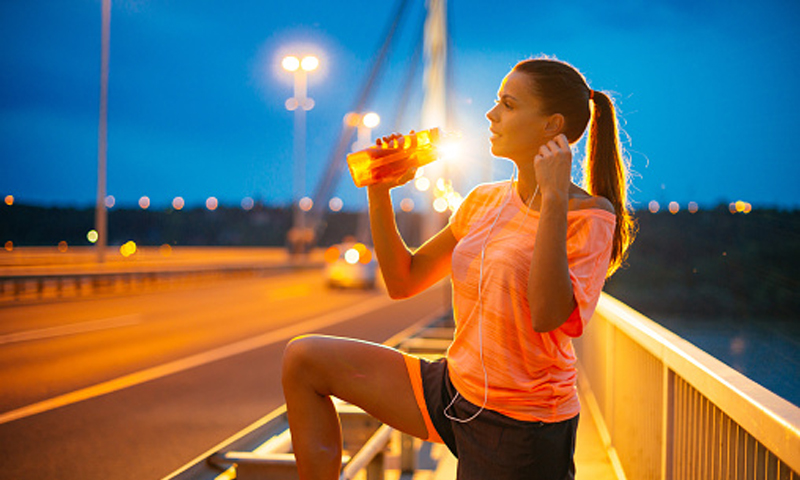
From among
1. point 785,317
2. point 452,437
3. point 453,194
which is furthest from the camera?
point 453,194

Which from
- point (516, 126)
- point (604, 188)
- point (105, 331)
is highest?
point (516, 126)

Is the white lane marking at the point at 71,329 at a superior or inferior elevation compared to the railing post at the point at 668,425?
inferior

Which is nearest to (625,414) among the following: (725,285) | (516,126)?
(725,285)

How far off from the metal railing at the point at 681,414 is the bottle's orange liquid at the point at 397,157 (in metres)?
1.04

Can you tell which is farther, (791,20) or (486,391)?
(791,20)

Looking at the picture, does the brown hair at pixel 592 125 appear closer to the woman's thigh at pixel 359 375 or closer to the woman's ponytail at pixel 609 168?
the woman's ponytail at pixel 609 168

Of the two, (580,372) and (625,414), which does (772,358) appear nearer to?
(625,414)

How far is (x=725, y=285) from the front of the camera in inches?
104

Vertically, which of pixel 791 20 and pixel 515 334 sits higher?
pixel 791 20

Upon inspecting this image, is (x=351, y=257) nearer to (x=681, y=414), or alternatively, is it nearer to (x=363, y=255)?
(x=363, y=255)

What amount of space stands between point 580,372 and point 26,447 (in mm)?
5004

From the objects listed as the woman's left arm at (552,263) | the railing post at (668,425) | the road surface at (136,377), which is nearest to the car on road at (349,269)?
the road surface at (136,377)

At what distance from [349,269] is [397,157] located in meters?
21.9

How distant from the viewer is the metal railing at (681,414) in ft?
5.49
